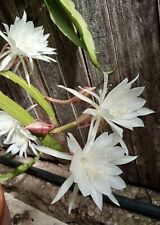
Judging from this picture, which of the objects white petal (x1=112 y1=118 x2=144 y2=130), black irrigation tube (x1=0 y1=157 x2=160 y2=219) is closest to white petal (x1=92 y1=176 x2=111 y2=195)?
white petal (x1=112 y1=118 x2=144 y2=130)

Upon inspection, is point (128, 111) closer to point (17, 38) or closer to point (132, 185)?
point (17, 38)

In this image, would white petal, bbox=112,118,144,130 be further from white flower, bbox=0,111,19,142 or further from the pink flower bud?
white flower, bbox=0,111,19,142

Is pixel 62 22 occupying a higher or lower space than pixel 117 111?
higher

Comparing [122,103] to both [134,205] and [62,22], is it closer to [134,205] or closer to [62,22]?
[62,22]

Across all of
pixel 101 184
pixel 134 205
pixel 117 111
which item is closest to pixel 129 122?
pixel 117 111

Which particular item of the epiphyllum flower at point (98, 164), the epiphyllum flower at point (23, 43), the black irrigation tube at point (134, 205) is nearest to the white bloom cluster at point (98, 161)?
the epiphyllum flower at point (98, 164)

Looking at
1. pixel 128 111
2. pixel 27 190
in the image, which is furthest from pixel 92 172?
pixel 27 190

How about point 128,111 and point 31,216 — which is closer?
point 128,111

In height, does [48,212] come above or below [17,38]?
below
